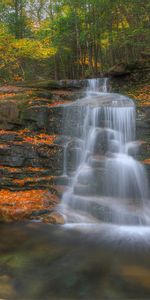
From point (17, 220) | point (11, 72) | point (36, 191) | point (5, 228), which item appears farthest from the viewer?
point (11, 72)

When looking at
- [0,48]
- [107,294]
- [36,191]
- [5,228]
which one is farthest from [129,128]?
[0,48]

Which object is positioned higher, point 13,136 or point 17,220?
point 13,136

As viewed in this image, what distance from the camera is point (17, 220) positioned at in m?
7.79

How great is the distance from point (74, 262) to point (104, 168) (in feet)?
14.4

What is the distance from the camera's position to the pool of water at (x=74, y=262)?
14.5 feet

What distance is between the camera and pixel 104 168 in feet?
31.0

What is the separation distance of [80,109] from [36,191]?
4.12 meters

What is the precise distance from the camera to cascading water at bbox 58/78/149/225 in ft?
26.7

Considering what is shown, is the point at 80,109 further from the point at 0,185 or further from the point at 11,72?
the point at 11,72

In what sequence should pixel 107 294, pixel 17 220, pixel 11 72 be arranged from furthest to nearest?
pixel 11 72, pixel 17 220, pixel 107 294

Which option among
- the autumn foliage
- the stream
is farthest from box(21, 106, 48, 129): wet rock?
the autumn foliage

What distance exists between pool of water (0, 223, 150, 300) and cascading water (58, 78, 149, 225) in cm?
60

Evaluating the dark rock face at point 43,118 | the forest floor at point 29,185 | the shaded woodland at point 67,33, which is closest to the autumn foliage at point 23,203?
the forest floor at point 29,185

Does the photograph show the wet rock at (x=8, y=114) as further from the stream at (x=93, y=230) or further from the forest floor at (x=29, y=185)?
the stream at (x=93, y=230)
